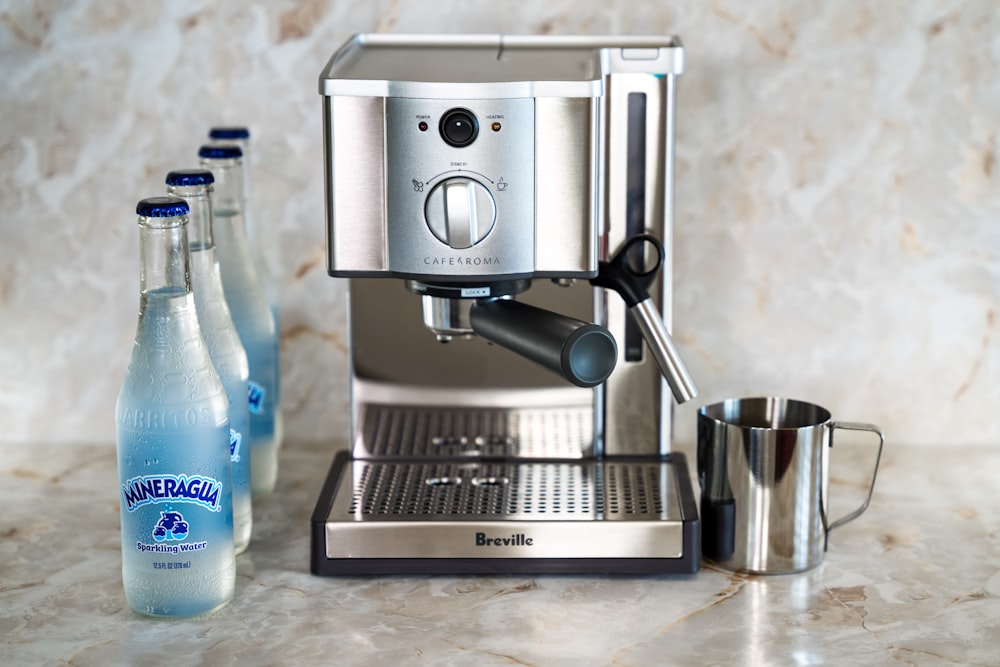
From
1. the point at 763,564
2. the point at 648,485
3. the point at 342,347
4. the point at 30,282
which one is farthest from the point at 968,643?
the point at 30,282

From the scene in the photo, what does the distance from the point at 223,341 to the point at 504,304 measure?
0.80 ft

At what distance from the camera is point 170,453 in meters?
0.82

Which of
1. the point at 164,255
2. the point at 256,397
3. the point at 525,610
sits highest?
the point at 164,255

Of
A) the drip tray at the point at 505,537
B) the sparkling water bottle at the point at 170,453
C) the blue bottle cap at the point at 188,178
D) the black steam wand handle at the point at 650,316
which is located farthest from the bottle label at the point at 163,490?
the black steam wand handle at the point at 650,316

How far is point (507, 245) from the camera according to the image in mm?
803

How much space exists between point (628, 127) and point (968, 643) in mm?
442

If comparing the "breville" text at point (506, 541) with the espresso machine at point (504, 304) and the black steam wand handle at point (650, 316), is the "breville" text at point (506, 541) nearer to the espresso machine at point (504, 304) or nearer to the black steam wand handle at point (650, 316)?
A: the espresso machine at point (504, 304)

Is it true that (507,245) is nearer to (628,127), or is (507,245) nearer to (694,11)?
(628,127)

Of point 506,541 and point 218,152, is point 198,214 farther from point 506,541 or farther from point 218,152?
point 506,541

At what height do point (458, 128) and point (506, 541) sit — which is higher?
point (458, 128)

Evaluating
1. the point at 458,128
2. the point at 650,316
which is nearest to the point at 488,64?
the point at 458,128

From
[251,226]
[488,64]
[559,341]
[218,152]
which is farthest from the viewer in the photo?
[251,226]

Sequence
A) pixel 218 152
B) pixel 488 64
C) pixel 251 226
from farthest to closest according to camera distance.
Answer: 1. pixel 251 226
2. pixel 218 152
3. pixel 488 64

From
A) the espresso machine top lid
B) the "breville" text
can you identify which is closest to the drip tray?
the "breville" text
